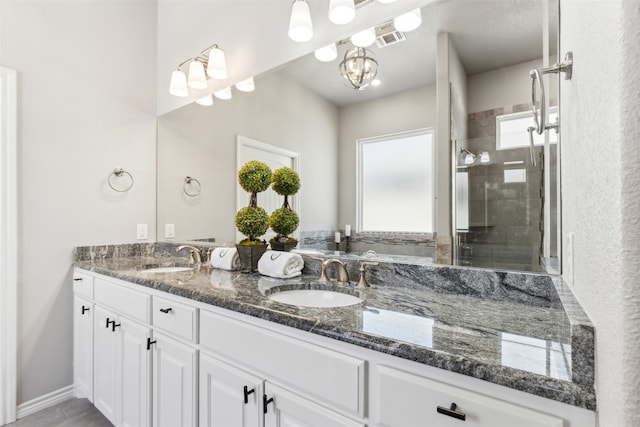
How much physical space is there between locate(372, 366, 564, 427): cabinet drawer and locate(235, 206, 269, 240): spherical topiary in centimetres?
107

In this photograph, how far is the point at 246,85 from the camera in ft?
6.49

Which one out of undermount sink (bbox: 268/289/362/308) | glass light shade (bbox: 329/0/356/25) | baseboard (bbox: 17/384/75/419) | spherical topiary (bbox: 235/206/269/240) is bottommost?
baseboard (bbox: 17/384/75/419)

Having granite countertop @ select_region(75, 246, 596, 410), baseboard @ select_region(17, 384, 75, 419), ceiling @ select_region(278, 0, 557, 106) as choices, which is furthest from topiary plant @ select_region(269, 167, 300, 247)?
baseboard @ select_region(17, 384, 75, 419)

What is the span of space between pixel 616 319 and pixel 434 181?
960 millimetres

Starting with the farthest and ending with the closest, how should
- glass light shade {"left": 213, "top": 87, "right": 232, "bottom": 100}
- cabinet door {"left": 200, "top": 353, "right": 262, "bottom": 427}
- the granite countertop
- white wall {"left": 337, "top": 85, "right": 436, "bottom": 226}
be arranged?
glass light shade {"left": 213, "top": 87, "right": 232, "bottom": 100}
white wall {"left": 337, "top": 85, "right": 436, "bottom": 226}
cabinet door {"left": 200, "top": 353, "right": 262, "bottom": 427}
the granite countertop

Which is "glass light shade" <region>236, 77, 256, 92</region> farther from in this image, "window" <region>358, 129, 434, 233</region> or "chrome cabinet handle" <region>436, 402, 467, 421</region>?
"chrome cabinet handle" <region>436, 402, 467, 421</region>

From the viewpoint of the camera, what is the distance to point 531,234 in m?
1.07

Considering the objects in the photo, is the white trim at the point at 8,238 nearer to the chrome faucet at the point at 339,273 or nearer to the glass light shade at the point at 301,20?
the glass light shade at the point at 301,20

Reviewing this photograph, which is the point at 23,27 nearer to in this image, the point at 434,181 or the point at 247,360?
the point at 247,360

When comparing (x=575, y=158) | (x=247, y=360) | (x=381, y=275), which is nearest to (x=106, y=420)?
(x=247, y=360)

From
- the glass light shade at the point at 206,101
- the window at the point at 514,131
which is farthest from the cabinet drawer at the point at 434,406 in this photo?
the glass light shade at the point at 206,101

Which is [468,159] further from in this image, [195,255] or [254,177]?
[195,255]

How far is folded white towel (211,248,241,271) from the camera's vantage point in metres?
1.73

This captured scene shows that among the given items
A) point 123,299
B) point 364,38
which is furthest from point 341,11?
point 123,299
